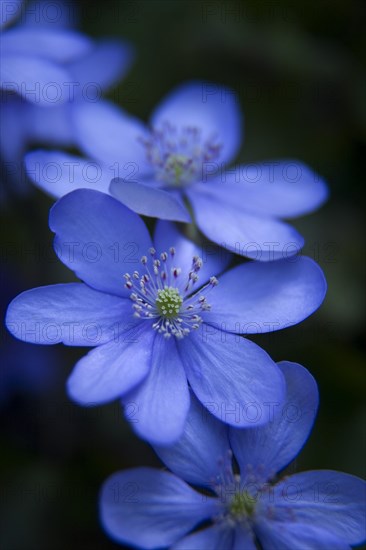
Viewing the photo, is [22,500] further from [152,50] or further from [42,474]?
[152,50]

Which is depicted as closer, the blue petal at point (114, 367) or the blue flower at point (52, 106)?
the blue petal at point (114, 367)

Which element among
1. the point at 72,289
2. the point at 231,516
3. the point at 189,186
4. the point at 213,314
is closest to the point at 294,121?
the point at 189,186

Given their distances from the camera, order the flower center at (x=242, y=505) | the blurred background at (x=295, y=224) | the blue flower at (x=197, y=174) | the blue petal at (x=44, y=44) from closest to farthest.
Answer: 1. the flower center at (x=242, y=505)
2. the blue flower at (x=197, y=174)
3. the blue petal at (x=44, y=44)
4. the blurred background at (x=295, y=224)

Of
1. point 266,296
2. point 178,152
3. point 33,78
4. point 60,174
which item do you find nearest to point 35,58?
point 33,78

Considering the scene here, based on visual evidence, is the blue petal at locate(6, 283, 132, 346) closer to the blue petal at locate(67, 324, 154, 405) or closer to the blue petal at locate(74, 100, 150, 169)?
the blue petal at locate(67, 324, 154, 405)

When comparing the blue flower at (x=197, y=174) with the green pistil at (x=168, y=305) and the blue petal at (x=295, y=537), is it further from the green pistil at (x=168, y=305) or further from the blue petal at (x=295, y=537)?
the blue petal at (x=295, y=537)

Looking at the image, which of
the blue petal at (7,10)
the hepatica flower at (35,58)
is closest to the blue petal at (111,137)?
the hepatica flower at (35,58)

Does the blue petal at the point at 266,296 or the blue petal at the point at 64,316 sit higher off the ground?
the blue petal at the point at 266,296

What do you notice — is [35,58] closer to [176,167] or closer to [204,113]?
[176,167]
